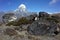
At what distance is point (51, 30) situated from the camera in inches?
965

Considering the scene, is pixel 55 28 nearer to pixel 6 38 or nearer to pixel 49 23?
pixel 49 23

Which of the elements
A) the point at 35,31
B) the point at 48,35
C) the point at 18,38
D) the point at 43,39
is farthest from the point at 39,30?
the point at 18,38

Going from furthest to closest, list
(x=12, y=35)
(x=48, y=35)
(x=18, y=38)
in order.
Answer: (x=48, y=35)
(x=12, y=35)
(x=18, y=38)

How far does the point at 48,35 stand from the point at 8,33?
5986 mm

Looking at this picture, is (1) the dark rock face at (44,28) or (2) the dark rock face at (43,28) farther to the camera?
(2) the dark rock face at (43,28)

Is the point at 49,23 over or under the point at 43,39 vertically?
over

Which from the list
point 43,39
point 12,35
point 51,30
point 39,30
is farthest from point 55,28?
point 12,35

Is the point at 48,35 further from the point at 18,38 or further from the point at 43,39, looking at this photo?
the point at 18,38

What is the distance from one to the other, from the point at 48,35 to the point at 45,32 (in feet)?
4.35

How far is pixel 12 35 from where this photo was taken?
21.9 m

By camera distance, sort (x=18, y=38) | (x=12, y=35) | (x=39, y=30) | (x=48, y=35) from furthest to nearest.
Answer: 1. (x=39, y=30)
2. (x=48, y=35)
3. (x=12, y=35)
4. (x=18, y=38)

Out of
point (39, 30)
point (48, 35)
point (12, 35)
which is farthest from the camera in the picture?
point (39, 30)

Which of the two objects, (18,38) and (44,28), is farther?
(44,28)

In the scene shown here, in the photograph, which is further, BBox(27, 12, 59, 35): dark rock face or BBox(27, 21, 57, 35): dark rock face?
BBox(27, 21, 57, 35): dark rock face
